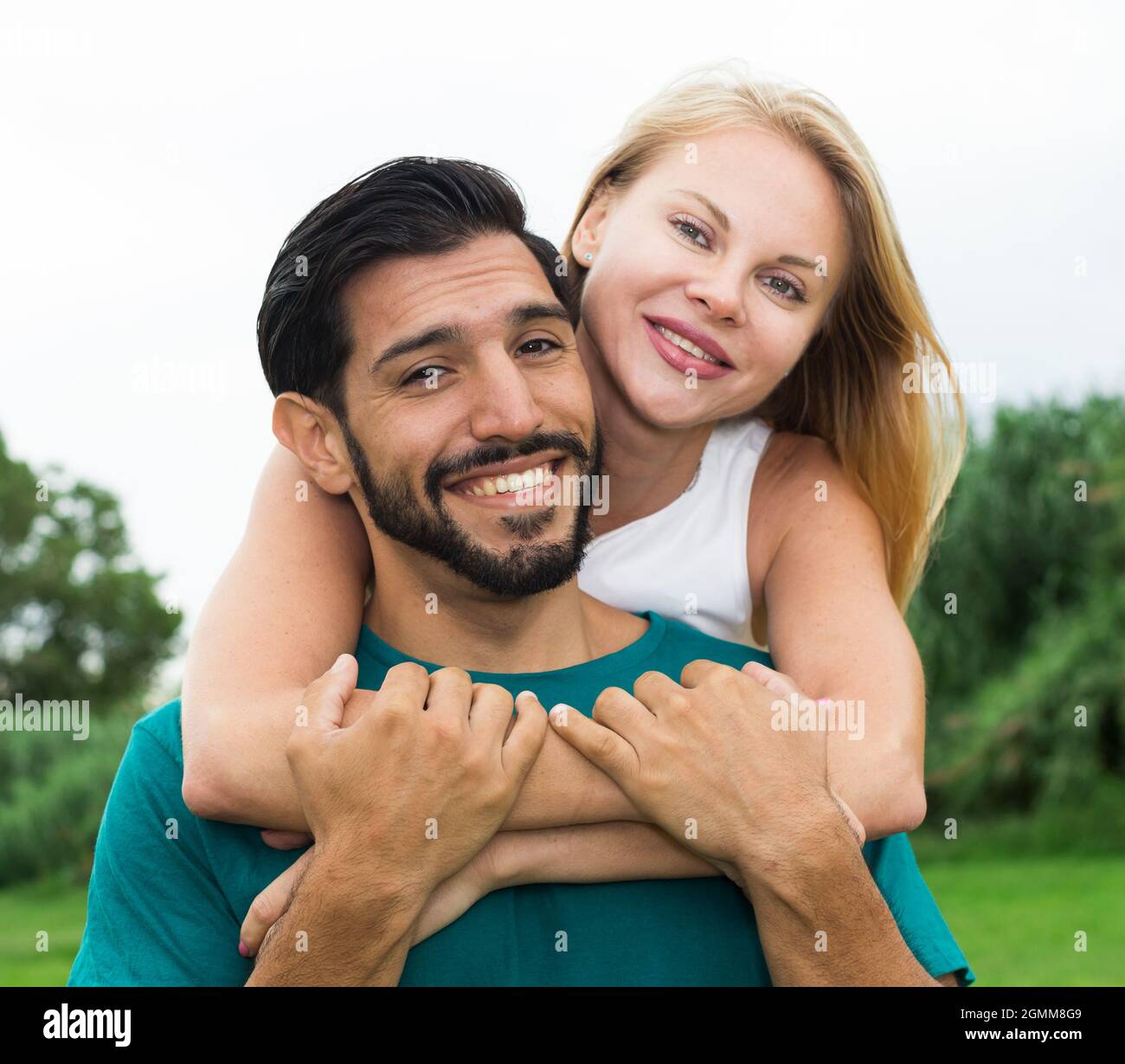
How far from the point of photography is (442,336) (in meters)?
2.68

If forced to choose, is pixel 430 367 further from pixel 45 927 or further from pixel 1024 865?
pixel 45 927

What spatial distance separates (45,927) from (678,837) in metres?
10.9

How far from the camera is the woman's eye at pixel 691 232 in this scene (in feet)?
11.2

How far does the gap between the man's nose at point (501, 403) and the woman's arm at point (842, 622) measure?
2.93 feet

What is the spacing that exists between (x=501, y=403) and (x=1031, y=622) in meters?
10.9

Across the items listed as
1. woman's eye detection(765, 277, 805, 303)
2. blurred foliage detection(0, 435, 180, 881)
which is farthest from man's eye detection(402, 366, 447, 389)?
blurred foliage detection(0, 435, 180, 881)

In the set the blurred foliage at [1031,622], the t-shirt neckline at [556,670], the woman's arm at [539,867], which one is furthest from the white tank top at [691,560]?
the blurred foliage at [1031,622]

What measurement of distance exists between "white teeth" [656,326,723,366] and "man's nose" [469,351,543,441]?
0.81 m

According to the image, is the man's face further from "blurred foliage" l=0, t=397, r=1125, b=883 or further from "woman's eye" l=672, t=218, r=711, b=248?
"blurred foliage" l=0, t=397, r=1125, b=883

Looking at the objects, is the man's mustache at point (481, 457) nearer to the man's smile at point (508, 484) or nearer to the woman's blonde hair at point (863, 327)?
the man's smile at point (508, 484)

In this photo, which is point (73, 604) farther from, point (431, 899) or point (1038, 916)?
point (431, 899)

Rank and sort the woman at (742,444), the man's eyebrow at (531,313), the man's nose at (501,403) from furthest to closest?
the woman at (742,444), the man's eyebrow at (531,313), the man's nose at (501,403)

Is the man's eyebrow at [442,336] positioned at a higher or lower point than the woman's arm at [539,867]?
higher
